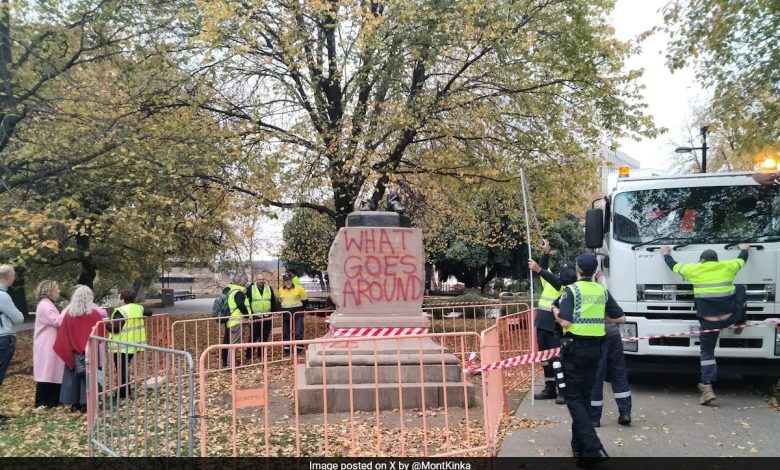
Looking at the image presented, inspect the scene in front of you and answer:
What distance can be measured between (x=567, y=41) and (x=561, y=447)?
783 centimetres

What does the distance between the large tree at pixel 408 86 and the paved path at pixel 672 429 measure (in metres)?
5.57

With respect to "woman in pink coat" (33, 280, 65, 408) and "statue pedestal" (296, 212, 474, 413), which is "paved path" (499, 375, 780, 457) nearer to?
"statue pedestal" (296, 212, 474, 413)

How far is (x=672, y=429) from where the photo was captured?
234 inches

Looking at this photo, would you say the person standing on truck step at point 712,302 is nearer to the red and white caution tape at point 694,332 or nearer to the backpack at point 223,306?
the red and white caution tape at point 694,332

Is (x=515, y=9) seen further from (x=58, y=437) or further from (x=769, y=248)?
(x=58, y=437)

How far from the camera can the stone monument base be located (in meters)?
6.85

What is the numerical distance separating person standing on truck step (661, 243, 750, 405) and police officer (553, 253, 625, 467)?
2.55 meters

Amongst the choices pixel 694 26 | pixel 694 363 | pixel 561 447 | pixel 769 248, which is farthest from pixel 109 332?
pixel 694 26

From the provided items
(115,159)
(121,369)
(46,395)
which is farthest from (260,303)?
(46,395)

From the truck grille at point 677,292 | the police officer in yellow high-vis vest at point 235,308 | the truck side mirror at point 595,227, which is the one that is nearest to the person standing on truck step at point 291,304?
the police officer in yellow high-vis vest at point 235,308

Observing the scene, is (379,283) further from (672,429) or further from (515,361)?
(672,429)

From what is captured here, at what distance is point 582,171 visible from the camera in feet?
41.5

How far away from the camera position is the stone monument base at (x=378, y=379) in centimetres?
685

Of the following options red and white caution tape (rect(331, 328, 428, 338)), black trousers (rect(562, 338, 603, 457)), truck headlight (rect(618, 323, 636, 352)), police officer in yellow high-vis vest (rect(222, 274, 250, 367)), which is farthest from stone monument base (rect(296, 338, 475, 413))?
police officer in yellow high-vis vest (rect(222, 274, 250, 367))
